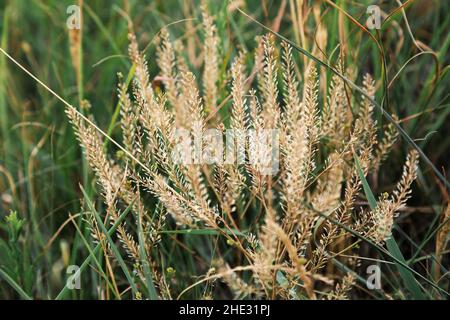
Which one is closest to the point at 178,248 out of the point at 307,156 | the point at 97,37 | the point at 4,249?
the point at 4,249

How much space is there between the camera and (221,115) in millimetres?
1312

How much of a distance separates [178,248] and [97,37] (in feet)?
2.90

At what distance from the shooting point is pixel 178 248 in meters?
1.23

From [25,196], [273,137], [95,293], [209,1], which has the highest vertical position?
[209,1]

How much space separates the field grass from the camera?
3.55 ft

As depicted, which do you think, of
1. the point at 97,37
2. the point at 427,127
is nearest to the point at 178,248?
the point at 427,127

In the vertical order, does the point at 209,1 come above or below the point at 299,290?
above

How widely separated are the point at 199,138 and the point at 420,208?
1.89 feet

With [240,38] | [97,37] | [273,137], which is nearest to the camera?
[273,137]

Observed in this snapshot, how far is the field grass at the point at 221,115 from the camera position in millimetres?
1082

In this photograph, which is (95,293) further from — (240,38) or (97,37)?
(97,37)

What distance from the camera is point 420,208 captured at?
1.25m

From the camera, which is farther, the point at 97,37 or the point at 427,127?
the point at 97,37

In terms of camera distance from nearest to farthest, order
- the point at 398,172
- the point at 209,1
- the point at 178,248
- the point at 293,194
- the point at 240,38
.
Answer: the point at 293,194 → the point at 178,248 → the point at 398,172 → the point at 240,38 → the point at 209,1
